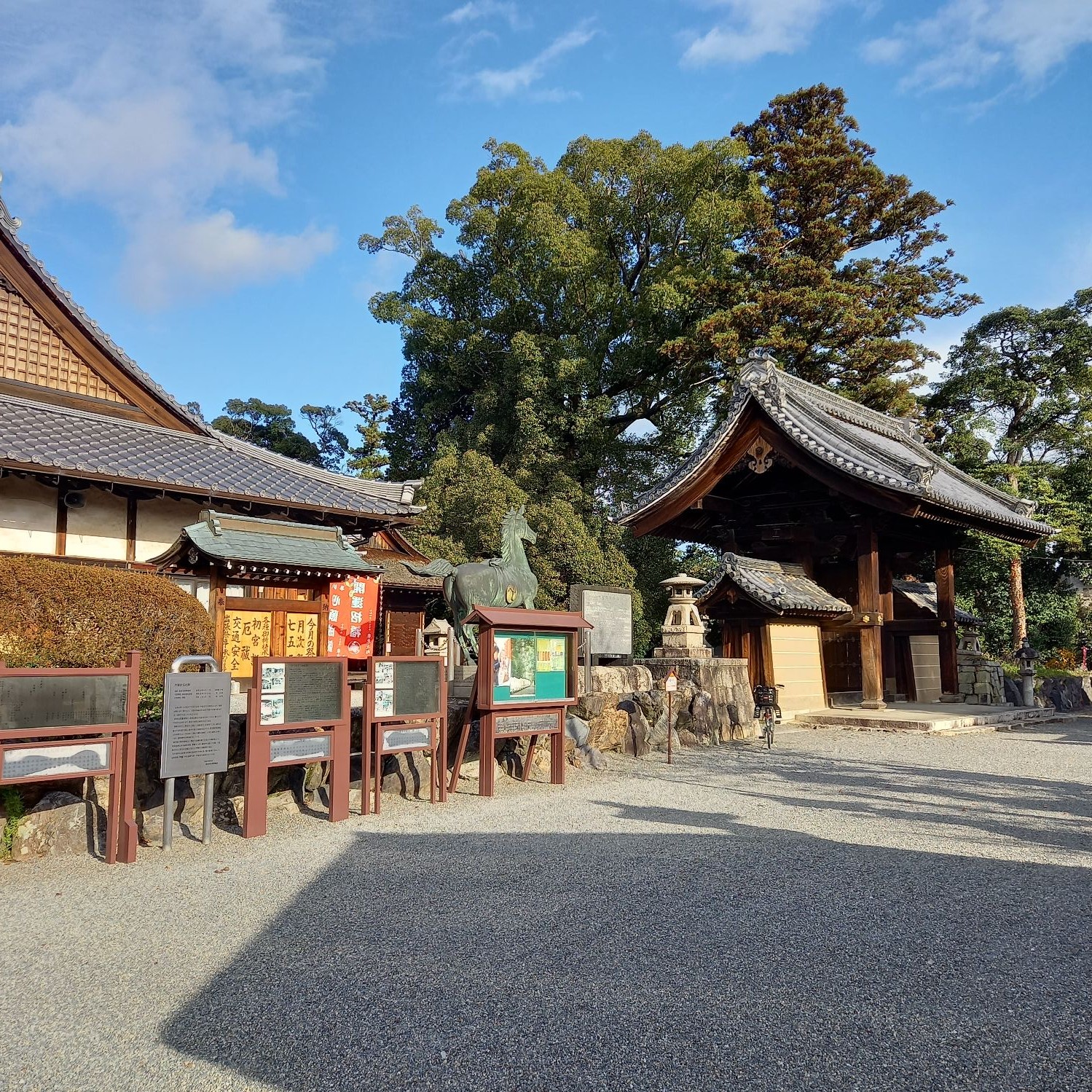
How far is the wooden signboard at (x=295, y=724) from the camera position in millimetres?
6703

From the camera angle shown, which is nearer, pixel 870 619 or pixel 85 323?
pixel 85 323

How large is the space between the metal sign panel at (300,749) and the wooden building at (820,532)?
382 inches

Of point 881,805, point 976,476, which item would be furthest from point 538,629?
point 976,476

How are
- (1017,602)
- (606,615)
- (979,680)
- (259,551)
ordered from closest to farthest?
(259,551) < (606,615) < (979,680) < (1017,602)

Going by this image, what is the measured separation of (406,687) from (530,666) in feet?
5.05

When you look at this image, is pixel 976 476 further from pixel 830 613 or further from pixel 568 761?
pixel 568 761

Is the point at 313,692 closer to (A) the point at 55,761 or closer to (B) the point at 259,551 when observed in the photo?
(A) the point at 55,761

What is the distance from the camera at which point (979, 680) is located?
60.3ft

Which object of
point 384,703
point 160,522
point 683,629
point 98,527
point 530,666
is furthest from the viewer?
point 683,629

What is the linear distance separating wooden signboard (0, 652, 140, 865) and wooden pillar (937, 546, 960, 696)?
54.5 feet

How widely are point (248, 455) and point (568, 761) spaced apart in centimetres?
708

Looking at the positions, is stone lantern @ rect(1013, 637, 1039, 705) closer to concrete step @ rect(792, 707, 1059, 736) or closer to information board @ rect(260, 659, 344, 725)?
concrete step @ rect(792, 707, 1059, 736)

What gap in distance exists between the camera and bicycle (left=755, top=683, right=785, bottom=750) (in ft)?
40.5

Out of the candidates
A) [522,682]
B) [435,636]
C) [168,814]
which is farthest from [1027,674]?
[168,814]
